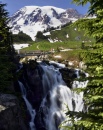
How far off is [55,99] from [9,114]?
2641 cm

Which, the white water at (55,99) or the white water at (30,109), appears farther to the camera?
the white water at (55,99)

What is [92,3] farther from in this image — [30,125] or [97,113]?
[30,125]

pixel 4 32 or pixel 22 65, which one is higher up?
pixel 4 32

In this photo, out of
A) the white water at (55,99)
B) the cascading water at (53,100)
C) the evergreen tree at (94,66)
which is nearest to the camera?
the evergreen tree at (94,66)

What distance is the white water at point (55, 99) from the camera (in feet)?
156

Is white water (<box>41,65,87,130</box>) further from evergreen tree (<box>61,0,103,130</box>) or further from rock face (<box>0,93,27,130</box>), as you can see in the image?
evergreen tree (<box>61,0,103,130</box>)

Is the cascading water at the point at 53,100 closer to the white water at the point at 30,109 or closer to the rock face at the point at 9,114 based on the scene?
the white water at the point at 30,109

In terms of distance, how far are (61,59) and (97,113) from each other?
237 ft

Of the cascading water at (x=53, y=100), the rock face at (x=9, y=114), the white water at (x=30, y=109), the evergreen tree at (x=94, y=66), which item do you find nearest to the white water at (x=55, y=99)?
the cascading water at (x=53, y=100)

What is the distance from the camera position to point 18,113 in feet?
92.9

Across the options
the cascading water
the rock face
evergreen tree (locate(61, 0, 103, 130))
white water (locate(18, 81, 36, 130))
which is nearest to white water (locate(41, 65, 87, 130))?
the cascading water

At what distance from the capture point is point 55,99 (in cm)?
5203

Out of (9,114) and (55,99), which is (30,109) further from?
(9,114)

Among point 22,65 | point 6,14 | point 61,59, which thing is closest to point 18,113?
point 6,14
